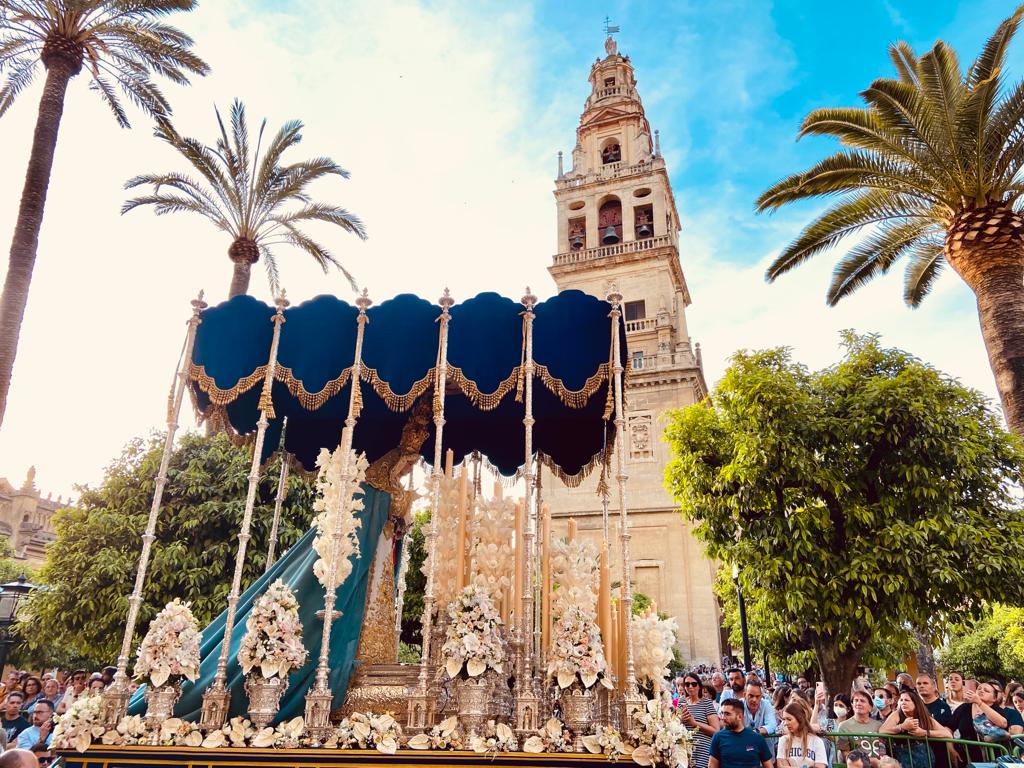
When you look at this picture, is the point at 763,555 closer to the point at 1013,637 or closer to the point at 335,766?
the point at 335,766

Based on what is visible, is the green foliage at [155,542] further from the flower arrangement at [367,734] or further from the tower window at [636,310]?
the tower window at [636,310]

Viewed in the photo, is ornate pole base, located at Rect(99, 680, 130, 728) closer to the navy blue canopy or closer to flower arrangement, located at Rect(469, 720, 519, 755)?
the navy blue canopy

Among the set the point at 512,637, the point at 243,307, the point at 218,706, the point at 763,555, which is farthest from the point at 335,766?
the point at 763,555

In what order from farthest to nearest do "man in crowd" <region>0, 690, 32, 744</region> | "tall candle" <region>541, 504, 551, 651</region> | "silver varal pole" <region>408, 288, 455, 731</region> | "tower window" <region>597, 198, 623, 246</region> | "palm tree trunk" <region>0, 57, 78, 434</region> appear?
1. "tower window" <region>597, 198, 623, 246</region>
2. "palm tree trunk" <region>0, 57, 78, 434</region>
3. "man in crowd" <region>0, 690, 32, 744</region>
4. "tall candle" <region>541, 504, 551, 651</region>
5. "silver varal pole" <region>408, 288, 455, 731</region>

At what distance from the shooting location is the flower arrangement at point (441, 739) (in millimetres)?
5781

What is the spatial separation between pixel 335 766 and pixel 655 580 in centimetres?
2234

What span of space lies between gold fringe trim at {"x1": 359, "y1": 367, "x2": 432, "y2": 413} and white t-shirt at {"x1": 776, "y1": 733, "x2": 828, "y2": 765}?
16.4 feet

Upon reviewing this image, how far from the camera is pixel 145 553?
6359 millimetres

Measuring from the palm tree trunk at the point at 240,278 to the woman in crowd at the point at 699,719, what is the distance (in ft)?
44.6

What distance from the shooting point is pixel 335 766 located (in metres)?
→ 5.72

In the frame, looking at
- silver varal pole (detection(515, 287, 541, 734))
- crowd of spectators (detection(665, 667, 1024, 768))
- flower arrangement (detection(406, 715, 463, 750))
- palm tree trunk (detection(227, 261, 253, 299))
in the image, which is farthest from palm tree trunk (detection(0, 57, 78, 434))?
crowd of spectators (detection(665, 667, 1024, 768))

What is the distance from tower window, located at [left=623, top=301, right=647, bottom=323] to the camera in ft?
101

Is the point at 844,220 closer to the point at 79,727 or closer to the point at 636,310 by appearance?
the point at 79,727

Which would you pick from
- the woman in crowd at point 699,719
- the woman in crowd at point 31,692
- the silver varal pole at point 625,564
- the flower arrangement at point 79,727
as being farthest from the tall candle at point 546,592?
the woman in crowd at point 31,692
